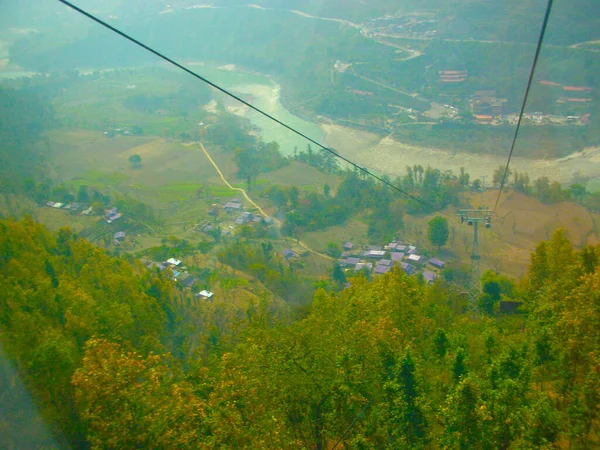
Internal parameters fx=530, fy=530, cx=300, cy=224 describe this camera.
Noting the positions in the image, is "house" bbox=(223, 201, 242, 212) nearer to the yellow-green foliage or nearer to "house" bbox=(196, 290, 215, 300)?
"house" bbox=(196, 290, 215, 300)

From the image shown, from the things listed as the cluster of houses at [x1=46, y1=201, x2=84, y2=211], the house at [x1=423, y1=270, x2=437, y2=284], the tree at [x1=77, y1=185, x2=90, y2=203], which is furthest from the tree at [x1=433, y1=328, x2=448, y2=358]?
the tree at [x1=77, y1=185, x2=90, y2=203]

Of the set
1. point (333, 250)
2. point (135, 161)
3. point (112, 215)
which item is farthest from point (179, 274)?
point (135, 161)

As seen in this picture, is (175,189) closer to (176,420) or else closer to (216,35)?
(176,420)

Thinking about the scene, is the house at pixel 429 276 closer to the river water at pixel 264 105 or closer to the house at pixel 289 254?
the house at pixel 289 254

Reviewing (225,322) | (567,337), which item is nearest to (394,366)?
(567,337)

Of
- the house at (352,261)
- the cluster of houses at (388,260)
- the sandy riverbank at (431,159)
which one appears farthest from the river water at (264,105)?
the house at (352,261)
